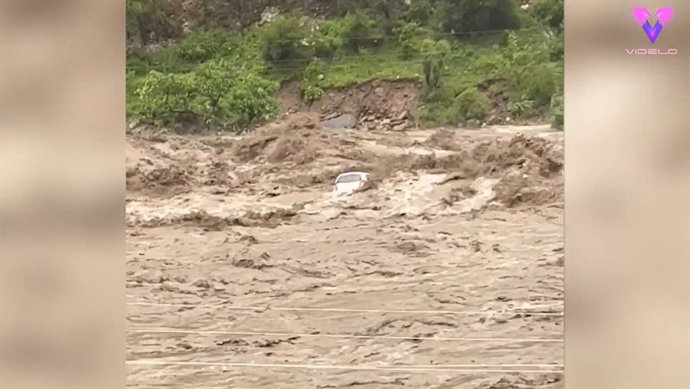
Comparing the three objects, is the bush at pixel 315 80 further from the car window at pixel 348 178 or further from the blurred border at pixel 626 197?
the blurred border at pixel 626 197

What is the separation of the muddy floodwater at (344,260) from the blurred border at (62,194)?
0.08 m

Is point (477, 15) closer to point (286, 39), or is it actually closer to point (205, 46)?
point (286, 39)

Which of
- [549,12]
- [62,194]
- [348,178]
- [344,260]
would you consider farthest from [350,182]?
[62,194]

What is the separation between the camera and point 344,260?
7.04ft

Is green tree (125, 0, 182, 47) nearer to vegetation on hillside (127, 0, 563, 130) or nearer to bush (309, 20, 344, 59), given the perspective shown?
vegetation on hillside (127, 0, 563, 130)

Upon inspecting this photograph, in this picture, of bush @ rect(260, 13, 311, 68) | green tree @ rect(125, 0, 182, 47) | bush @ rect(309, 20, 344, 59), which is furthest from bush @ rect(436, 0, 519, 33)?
green tree @ rect(125, 0, 182, 47)

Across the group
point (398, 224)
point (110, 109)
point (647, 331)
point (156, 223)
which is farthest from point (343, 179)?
point (647, 331)

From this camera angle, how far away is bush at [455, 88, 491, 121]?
2123 millimetres

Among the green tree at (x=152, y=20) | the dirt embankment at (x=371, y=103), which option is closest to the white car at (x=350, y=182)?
the dirt embankment at (x=371, y=103)

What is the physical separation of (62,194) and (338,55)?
92 centimetres

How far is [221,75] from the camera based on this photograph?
221 centimetres

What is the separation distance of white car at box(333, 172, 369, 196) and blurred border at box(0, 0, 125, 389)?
643 mm

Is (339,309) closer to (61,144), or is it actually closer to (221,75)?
(221,75)

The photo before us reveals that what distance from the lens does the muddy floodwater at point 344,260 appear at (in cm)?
210
